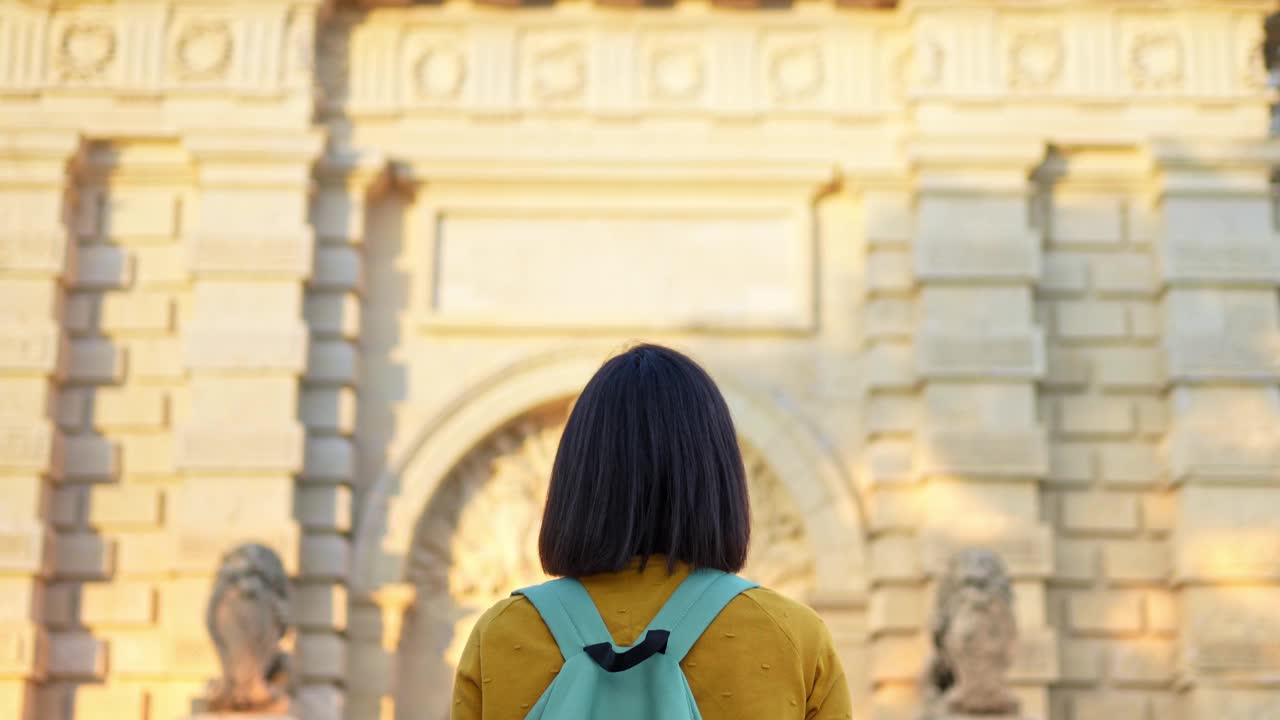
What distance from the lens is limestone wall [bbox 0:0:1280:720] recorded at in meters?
10.3

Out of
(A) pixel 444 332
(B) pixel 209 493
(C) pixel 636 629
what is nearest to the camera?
(C) pixel 636 629

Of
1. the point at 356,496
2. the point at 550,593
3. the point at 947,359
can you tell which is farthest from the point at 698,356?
the point at 550,593

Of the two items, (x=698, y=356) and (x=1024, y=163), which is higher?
(x=1024, y=163)

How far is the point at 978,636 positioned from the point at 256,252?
204 inches

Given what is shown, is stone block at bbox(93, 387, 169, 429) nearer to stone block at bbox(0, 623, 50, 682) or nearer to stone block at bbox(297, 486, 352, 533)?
stone block at bbox(297, 486, 352, 533)

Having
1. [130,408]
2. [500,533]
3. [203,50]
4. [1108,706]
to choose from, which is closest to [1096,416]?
[1108,706]

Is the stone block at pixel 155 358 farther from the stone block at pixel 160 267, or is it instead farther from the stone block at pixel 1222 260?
the stone block at pixel 1222 260

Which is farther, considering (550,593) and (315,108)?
(315,108)

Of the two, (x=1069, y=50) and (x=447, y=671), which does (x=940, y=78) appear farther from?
(x=447, y=671)

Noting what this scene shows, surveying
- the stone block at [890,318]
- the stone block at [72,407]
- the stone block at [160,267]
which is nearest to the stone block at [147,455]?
the stone block at [72,407]

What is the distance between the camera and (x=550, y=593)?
2.36 metres

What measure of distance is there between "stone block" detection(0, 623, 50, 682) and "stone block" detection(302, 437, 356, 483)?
191 centimetres

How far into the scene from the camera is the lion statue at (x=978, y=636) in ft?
30.4

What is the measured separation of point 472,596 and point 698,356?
2.19 m
